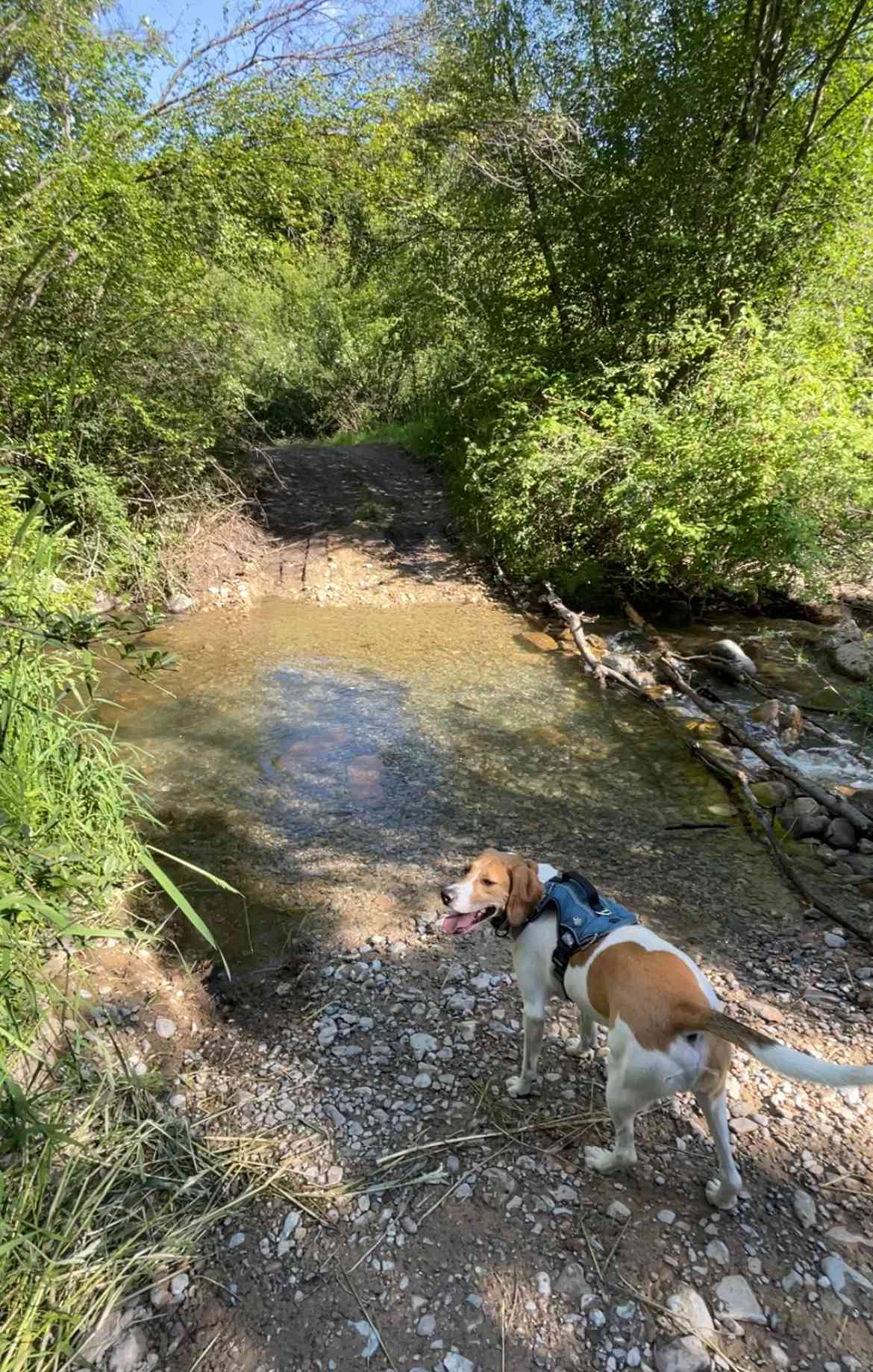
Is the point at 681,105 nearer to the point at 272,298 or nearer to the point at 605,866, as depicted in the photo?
→ the point at 605,866

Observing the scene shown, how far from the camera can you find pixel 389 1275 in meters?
1.95

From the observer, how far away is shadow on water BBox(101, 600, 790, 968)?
13.0 ft

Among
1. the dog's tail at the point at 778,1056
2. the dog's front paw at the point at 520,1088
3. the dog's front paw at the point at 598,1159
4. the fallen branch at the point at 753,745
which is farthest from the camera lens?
the fallen branch at the point at 753,745

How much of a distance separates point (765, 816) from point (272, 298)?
19.5 metres

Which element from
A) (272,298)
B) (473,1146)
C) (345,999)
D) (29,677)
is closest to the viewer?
(473,1146)

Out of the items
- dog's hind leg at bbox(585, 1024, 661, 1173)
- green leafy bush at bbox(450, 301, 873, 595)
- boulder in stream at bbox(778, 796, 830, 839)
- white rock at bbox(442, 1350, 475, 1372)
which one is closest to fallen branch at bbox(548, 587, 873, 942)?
boulder in stream at bbox(778, 796, 830, 839)

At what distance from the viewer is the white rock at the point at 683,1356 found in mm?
1729

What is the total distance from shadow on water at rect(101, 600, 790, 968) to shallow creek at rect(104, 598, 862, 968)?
17mm

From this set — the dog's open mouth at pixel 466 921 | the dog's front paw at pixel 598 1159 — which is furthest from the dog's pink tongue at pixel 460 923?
the dog's front paw at pixel 598 1159

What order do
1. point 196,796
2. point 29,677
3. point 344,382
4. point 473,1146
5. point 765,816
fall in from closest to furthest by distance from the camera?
point 473,1146 < point 29,677 < point 765,816 < point 196,796 < point 344,382

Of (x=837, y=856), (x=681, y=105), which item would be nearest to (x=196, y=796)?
(x=837, y=856)

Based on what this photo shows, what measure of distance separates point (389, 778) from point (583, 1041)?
292 centimetres

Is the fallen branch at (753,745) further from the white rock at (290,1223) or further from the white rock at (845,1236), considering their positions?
the white rock at (290,1223)

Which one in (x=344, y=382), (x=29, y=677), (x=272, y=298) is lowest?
(x=29, y=677)
